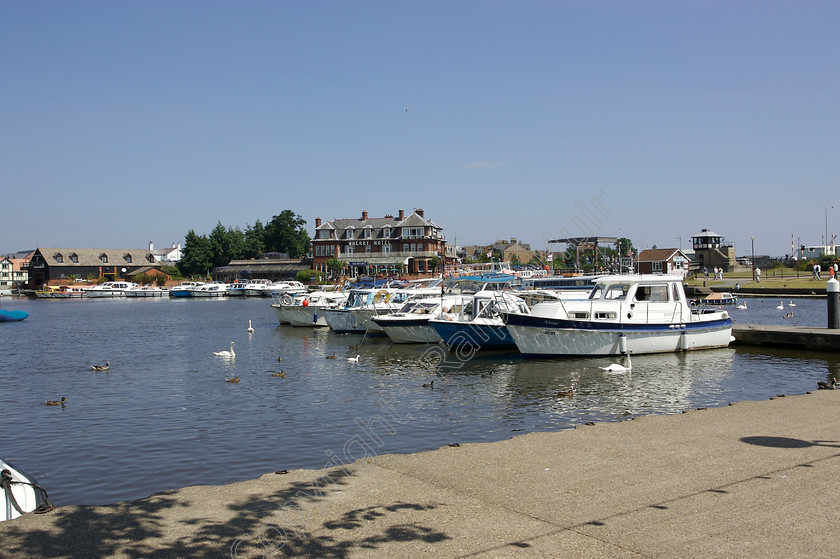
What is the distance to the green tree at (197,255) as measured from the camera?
14912 centimetres

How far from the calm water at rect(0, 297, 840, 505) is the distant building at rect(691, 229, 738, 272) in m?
99.7

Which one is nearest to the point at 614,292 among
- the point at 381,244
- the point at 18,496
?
the point at 18,496

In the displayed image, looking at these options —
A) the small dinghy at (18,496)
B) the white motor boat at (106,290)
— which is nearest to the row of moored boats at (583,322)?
the small dinghy at (18,496)

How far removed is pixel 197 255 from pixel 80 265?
2432 cm

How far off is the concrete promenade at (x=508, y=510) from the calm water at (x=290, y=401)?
3732mm

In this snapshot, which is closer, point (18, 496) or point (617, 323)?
point (18, 496)

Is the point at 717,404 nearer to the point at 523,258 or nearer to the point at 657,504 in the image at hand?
the point at 657,504

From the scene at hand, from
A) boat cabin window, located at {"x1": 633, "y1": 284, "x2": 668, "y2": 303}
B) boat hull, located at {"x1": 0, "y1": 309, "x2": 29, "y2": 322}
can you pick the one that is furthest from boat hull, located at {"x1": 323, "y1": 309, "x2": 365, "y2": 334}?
boat hull, located at {"x1": 0, "y1": 309, "x2": 29, "y2": 322}

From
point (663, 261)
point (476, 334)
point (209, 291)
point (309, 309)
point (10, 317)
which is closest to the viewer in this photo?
point (476, 334)

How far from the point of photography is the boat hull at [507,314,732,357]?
2978 centimetres

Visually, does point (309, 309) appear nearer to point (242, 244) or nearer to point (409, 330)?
point (409, 330)

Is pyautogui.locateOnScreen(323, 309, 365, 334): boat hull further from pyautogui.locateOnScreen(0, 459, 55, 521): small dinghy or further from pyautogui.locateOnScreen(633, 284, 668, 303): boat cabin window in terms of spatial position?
pyautogui.locateOnScreen(0, 459, 55, 521): small dinghy

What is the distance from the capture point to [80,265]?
146m

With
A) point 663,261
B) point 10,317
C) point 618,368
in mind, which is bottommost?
point 618,368
